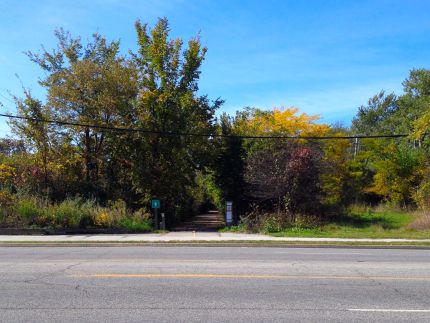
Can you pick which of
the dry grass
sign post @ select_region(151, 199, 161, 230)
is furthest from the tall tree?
the dry grass

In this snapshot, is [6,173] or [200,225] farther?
[200,225]

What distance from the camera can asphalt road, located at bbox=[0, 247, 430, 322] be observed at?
6676 millimetres

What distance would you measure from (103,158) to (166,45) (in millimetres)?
8108

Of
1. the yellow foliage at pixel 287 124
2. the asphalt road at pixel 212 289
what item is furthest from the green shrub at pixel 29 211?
the yellow foliage at pixel 287 124

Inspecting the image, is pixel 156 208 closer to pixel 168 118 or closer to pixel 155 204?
pixel 155 204

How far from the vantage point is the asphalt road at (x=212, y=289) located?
6.68m

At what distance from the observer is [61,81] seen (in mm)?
30688

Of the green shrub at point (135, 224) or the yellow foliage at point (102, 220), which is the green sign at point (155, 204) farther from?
the yellow foliage at point (102, 220)

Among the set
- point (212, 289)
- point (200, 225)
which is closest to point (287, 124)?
point (200, 225)

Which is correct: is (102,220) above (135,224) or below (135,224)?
above

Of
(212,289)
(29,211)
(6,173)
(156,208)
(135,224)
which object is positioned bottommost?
(212,289)

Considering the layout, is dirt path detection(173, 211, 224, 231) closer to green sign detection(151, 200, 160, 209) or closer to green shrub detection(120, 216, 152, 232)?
green sign detection(151, 200, 160, 209)

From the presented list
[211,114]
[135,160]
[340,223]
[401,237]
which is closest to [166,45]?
[211,114]

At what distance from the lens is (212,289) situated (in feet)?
27.7
